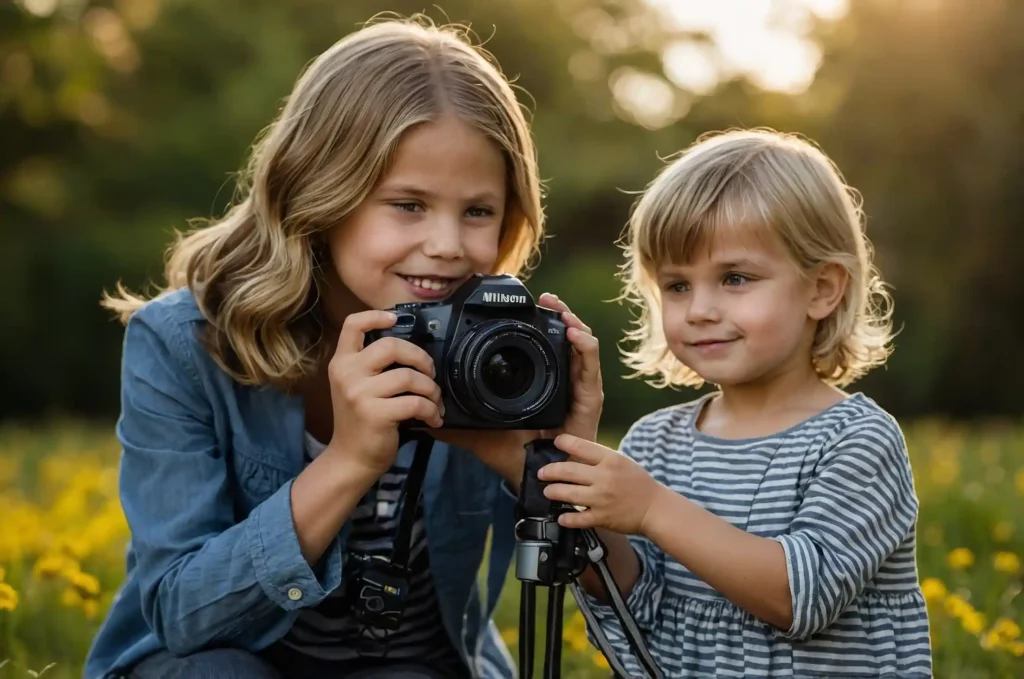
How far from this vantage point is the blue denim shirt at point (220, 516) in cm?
221

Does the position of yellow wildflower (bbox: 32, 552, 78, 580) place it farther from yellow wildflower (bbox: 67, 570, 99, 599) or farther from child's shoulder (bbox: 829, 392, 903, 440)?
child's shoulder (bbox: 829, 392, 903, 440)

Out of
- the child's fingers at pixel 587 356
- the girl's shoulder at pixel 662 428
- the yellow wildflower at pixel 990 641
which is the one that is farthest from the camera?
the yellow wildflower at pixel 990 641

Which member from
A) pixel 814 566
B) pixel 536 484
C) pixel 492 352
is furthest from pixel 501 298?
pixel 814 566

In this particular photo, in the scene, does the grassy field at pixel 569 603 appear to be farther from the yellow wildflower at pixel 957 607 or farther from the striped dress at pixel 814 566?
the striped dress at pixel 814 566

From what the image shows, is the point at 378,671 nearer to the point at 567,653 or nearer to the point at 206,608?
the point at 206,608

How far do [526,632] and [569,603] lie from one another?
1211 millimetres

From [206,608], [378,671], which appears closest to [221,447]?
[206,608]

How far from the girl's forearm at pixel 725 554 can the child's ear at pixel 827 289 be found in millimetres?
521

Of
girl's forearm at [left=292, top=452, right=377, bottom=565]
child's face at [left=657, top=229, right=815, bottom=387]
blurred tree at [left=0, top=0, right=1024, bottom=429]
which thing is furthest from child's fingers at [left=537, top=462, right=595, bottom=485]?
blurred tree at [left=0, top=0, right=1024, bottom=429]

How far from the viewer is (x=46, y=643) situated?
301cm

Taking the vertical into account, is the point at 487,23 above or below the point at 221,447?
above

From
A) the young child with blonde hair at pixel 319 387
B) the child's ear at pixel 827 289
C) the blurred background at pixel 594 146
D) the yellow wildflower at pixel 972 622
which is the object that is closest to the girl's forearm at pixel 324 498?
the young child with blonde hair at pixel 319 387

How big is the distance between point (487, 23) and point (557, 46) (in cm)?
87

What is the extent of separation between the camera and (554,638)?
2176mm
